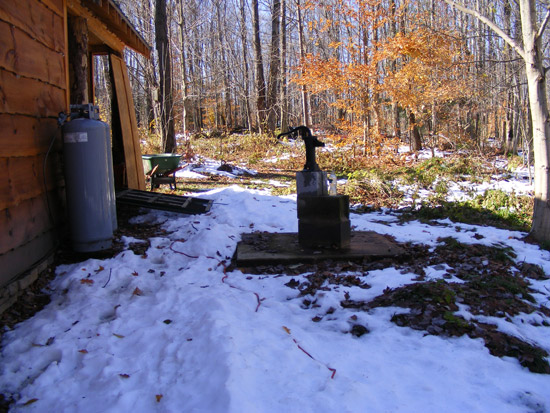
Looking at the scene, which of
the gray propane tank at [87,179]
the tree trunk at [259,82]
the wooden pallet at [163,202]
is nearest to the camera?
the gray propane tank at [87,179]

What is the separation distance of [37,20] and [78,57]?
1860 mm

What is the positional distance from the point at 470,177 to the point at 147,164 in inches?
330

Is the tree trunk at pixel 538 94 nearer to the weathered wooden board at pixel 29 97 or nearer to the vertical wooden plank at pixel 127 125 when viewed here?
the weathered wooden board at pixel 29 97

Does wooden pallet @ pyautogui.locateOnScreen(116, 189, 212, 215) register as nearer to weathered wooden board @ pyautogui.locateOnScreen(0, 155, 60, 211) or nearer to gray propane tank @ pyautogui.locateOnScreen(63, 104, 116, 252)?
gray propane tank @ pyautogui.locateOnScreen(63, 104, 116, 252)

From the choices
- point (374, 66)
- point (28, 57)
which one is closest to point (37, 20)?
point (28, 57)

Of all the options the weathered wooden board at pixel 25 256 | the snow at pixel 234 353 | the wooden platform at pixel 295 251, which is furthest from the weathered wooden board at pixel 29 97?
the wooden platform at pixel 295 251

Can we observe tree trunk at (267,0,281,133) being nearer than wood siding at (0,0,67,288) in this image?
Result: No

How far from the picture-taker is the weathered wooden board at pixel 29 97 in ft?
10.7

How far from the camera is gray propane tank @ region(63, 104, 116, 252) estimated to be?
409 cm

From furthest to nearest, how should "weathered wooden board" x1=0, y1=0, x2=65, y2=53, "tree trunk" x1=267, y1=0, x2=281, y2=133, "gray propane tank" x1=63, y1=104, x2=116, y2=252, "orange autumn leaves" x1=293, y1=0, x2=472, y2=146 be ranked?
"tree trunk" x1=267, y1=0, x2=281, y2=133
"orange autumn leaves" x1=293, y1=0, x2=472, y2=146
"gray propane tank" x1=63, y1=104, x2=116, y2=252
"weathered wooden board" x1=0, y1=0, x2=65, y2=53

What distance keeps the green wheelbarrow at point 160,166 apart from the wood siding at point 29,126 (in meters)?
3.65

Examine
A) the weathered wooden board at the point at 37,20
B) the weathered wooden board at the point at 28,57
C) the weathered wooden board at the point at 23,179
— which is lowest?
the weathered wooden board at the point at 23,179

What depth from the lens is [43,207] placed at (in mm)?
3975

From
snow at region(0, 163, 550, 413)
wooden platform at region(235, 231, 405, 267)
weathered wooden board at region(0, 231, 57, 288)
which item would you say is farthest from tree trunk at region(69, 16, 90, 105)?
wooden platform at region(235, 231, 405, 267)
